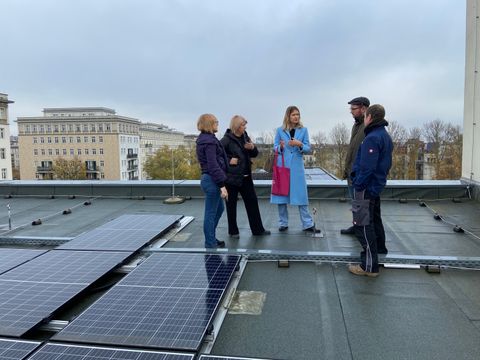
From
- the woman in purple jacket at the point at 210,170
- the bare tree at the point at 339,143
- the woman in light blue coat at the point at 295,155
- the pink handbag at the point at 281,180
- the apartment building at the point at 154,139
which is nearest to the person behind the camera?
the woman in purple jacket at the point at 210,170

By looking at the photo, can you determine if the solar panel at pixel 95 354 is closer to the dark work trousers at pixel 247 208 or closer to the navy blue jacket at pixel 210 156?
the navy blue jacket at pixel 210 156

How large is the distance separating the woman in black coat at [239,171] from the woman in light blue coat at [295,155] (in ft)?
1.19

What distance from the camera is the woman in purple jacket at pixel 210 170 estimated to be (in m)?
4.10

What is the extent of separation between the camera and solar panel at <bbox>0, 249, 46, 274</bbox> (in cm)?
341

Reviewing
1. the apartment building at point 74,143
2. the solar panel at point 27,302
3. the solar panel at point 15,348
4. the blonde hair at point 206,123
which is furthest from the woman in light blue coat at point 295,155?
the apartment building at point 74,143

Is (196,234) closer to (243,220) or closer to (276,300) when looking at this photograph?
(243,220)

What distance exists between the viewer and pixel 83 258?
142 inches

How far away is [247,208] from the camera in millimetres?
4863

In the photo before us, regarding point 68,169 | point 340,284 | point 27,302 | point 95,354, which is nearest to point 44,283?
point 27,302

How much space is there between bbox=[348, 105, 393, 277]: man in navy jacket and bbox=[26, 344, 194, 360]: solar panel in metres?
1.98

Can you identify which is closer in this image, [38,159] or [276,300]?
[276,300]

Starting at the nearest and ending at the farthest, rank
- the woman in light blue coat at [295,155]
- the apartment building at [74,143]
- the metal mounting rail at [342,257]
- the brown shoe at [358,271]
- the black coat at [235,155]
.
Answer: the brown shoe at [358,271] < the metal mounting rail at [342,257] < the black coat at [235,155] < the woman in light blue coat at [295,155] < the apartment building at [74,143]

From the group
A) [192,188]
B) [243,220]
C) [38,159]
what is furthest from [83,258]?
[38,159]

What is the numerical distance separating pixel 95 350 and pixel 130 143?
80.2 meters
